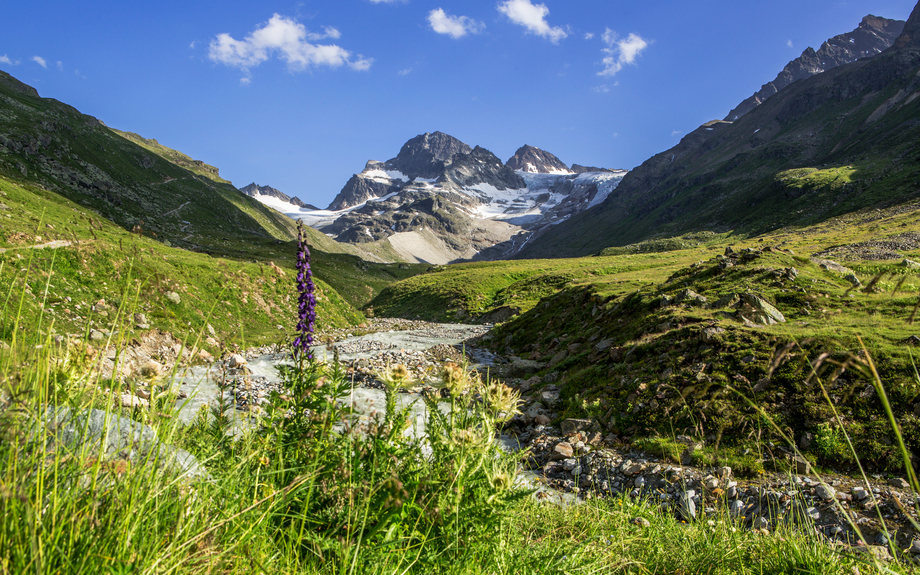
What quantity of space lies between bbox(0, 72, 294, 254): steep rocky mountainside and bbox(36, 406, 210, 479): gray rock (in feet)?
259

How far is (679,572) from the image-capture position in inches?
172

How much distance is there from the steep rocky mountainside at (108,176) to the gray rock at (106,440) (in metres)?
78.9

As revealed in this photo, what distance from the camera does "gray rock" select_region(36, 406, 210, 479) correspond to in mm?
2523

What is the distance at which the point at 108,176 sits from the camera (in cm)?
10669

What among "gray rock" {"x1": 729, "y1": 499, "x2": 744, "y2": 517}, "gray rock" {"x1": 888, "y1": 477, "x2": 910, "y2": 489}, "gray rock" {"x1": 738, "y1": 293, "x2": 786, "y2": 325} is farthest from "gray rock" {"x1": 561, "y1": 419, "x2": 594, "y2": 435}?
"gray rock" {"x1": 738, "y1": 293, "x2": 786, "y2": 325}

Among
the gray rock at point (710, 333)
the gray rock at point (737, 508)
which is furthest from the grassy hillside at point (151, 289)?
Answer: the gray rock at point (710, 333)

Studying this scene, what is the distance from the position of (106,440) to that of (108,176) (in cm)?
13765

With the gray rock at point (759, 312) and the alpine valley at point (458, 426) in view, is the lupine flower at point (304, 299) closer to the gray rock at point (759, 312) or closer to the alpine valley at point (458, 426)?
the alpine valley at point (458, 426)

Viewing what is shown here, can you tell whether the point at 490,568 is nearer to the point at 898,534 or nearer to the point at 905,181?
the point at 898,534

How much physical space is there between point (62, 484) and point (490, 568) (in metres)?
2.75

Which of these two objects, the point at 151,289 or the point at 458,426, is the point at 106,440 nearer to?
the point at 458,426

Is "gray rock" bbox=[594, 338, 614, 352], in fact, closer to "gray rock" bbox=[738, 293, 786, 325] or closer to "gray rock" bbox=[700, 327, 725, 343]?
"gray rock" bbox=[700, 327, 725, 343]

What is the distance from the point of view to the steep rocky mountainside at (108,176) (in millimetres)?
85750

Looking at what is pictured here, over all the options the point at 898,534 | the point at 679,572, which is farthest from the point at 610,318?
the point at 679,572
